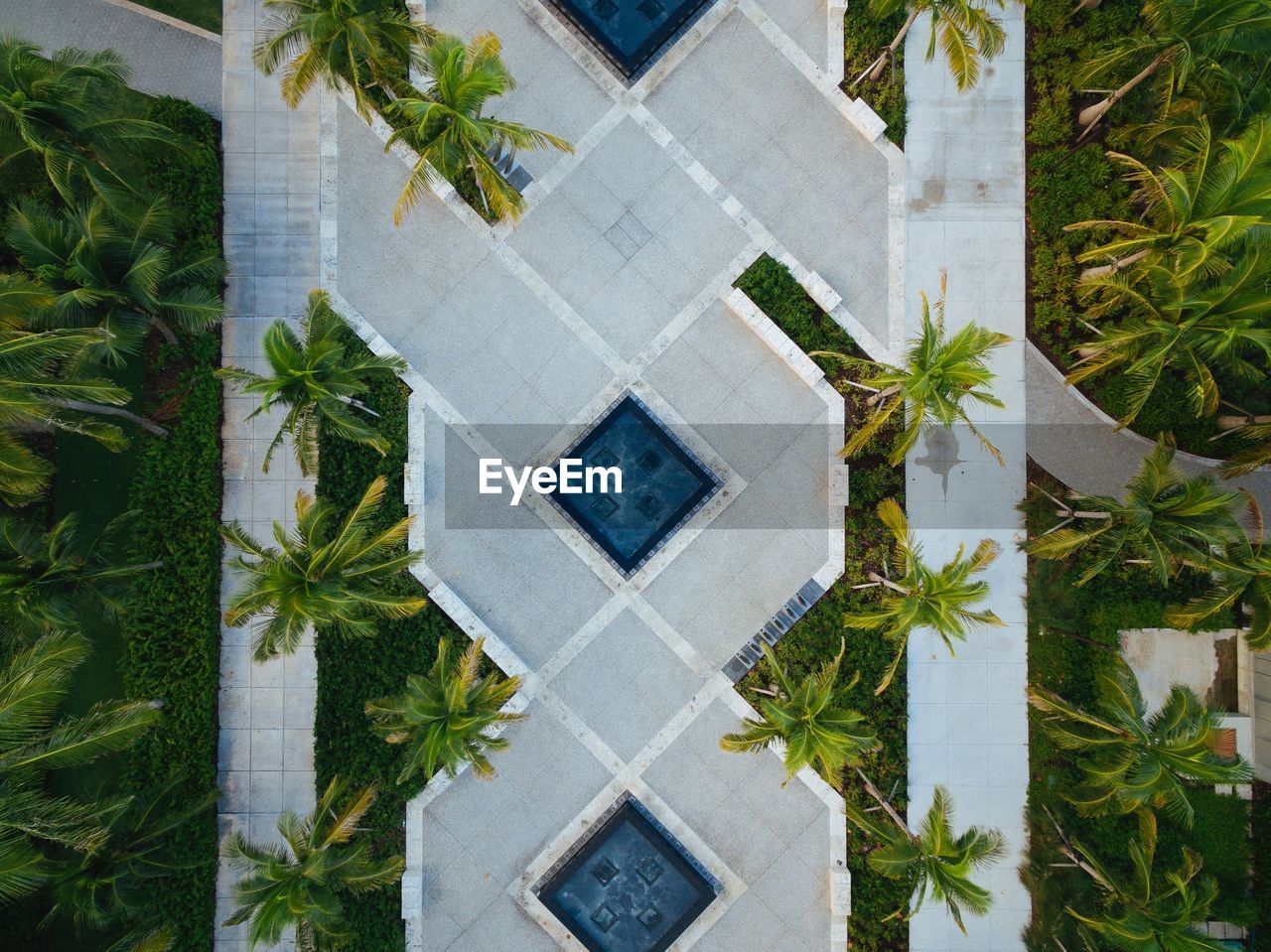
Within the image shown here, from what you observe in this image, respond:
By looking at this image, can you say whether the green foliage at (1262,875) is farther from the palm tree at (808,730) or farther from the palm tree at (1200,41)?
the palm tree at (1200,41)

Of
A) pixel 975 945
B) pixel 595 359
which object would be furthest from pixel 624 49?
pixel 975 945

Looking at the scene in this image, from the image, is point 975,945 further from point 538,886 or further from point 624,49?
point 624,49

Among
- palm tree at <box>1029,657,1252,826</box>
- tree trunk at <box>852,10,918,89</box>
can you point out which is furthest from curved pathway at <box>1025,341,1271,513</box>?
tree trunk at <box>852,10,918,89</box>

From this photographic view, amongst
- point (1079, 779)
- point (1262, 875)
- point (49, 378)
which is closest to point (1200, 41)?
point (1079, 779)

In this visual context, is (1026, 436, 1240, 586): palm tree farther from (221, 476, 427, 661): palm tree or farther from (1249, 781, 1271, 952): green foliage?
(221, 476, 427, 661): palm tree

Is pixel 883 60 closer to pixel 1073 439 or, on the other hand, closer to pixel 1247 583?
pixel 1073 439

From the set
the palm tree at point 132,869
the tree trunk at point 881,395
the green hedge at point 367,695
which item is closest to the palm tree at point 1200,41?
the tree trunk at point 881,395
